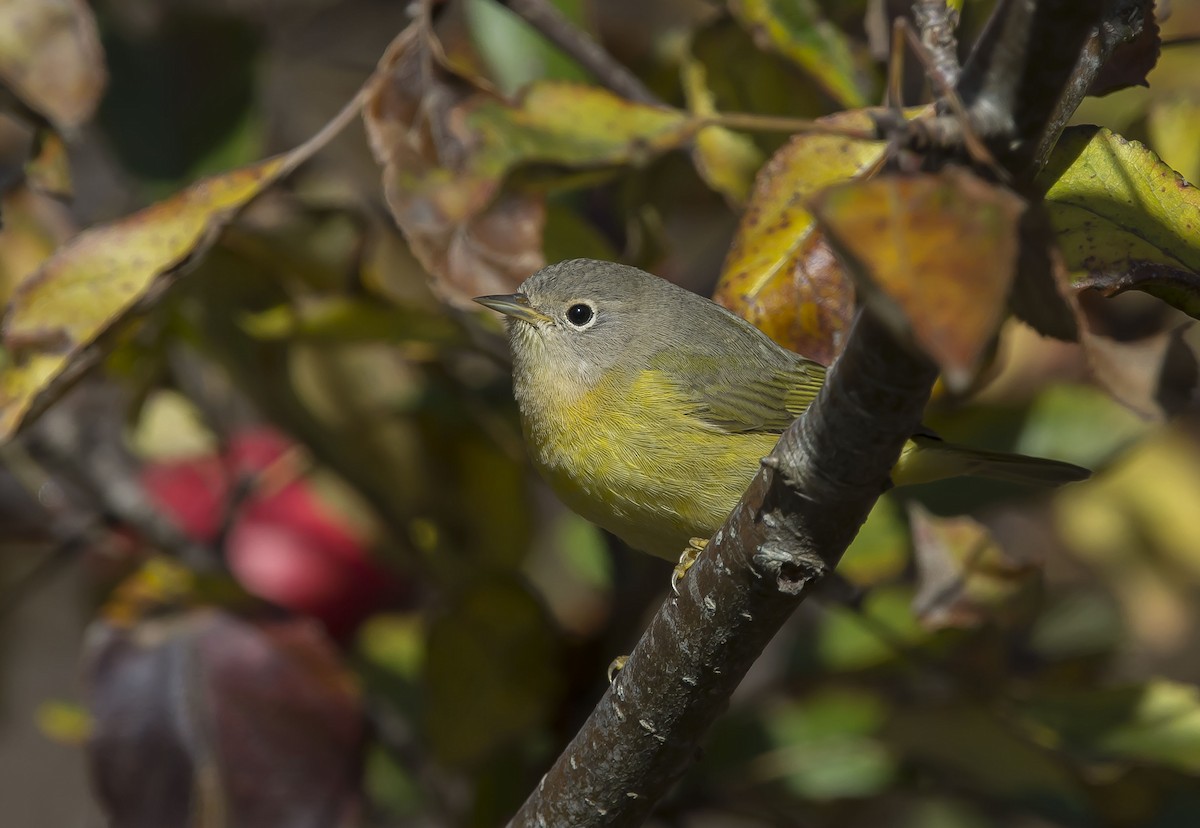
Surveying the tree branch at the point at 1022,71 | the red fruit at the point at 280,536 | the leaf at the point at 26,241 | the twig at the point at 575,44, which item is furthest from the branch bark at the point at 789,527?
the leaf at the point at 26,241

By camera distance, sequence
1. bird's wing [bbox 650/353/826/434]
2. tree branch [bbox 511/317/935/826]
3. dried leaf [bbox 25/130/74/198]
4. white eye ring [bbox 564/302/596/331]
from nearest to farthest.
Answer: tree branch [bbox 511/317/935/826], dried leaf [bbox 25/130/74/198], bird's wing [bbox 650/353/826/434], white eye ring [bbox 564/302/596/331]

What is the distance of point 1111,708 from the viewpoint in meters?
1.98

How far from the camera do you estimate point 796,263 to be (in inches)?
64.0

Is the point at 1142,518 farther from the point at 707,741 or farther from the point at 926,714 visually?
the point at 707,741

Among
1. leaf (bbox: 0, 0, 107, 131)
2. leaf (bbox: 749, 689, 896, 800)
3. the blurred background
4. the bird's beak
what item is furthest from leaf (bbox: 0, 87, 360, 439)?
leaf (bbox: 749, 689, 896, 800)

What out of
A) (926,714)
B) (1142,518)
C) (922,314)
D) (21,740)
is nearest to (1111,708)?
(926,714)

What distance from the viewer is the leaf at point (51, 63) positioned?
5.61ft

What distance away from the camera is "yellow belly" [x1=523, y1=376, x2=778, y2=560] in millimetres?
1893

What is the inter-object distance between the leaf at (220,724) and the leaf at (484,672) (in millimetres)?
160

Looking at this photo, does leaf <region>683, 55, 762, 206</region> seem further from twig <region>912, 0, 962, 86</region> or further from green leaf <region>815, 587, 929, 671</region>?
twig <region>912, 0, 962, 86</region>

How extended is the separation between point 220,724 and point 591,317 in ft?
2.90

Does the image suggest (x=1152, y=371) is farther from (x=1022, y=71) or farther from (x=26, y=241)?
(x=26, y=241)

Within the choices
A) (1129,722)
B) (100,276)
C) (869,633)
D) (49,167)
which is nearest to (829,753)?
(869,633)

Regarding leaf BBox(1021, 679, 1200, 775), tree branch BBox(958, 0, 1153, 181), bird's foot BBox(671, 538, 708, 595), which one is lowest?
leaf BBox(1021, 679, 1200, 775)
